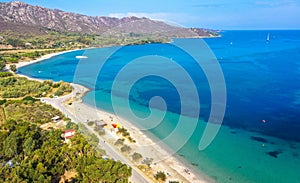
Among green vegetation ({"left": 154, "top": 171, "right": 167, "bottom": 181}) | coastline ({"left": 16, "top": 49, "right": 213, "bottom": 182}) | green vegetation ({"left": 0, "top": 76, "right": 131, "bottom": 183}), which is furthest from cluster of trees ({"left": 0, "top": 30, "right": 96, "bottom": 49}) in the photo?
green vegetation ({"left": 154, "top": 171, "right": 167, "bottom": 181})

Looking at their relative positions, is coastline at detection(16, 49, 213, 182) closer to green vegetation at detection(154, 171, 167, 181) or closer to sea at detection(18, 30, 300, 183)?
green vegetation at detection(154, 171, 167, 181)

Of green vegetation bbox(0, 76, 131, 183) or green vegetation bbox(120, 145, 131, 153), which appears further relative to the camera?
green vegetation bbox(120, 145, 131, 153)

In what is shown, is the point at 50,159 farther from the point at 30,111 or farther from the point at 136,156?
the point at 30,111

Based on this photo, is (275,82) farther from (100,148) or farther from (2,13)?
(2,13)

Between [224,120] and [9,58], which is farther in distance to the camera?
[9,58]

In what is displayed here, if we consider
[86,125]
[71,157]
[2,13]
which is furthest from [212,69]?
[2,13]

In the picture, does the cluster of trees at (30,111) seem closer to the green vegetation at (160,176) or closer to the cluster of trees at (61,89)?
the cluster of trees at (61,89)
